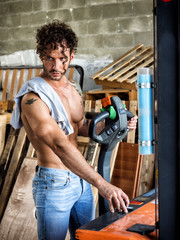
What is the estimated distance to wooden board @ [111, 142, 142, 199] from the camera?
159 inches

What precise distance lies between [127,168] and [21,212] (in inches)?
54.8

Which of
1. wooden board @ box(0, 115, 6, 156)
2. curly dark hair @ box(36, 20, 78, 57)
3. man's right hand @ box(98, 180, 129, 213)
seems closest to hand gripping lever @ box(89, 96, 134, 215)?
man's right hand @ box(98, 180, 129, 213)

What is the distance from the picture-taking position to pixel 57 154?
1915 mm

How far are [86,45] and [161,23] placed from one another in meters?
5.22

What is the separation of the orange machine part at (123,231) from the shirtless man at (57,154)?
82 mm

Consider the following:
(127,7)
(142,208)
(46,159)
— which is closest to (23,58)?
(127,7)

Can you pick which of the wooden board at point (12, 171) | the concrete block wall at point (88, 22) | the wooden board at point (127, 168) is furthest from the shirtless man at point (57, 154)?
the concrete block wall at point (88, 22)

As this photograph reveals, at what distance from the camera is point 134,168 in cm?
405

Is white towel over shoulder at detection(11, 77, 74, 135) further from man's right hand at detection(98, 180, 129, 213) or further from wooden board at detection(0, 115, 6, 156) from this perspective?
wooden board at detection(0, 115, 6, 156)

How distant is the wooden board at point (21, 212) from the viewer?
3813 mm

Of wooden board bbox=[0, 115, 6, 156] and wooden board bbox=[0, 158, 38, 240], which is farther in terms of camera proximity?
wooden board bbox=[0, 115, 6, 156]

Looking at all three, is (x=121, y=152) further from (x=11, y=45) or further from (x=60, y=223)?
(x=11, y=45)

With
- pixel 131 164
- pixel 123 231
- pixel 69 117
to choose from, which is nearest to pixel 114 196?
pixel 123 231

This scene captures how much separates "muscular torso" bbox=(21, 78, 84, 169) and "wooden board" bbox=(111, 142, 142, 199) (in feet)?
5.46
